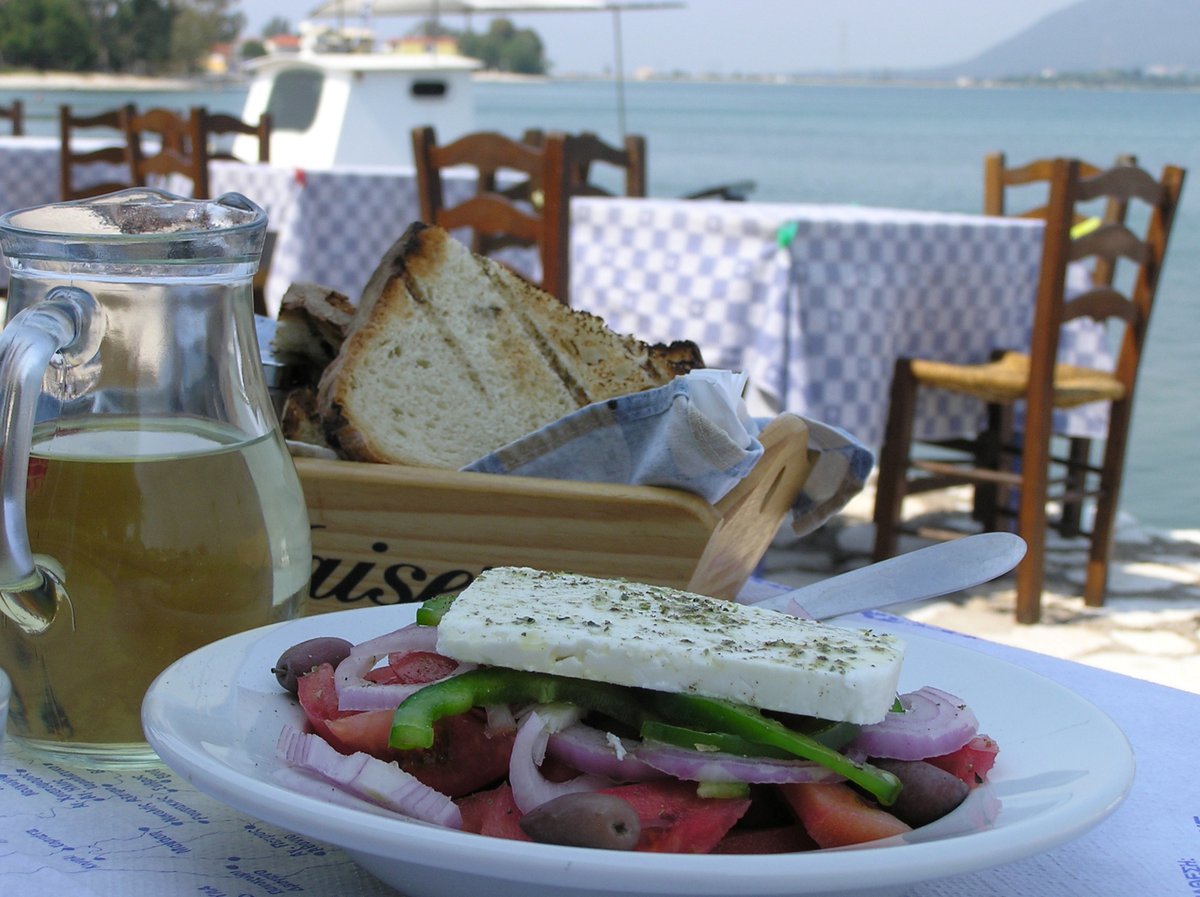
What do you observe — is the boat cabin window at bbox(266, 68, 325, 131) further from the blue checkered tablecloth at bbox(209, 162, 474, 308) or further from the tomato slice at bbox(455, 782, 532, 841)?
the tomato slice at bbox(455, 782, 532, 841)

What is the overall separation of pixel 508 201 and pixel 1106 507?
1.83 m

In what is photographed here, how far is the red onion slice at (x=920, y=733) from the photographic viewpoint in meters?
0.55

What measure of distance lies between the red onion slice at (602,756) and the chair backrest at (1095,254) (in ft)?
9.32

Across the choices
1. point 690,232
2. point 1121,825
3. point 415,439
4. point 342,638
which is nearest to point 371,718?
point 342,638

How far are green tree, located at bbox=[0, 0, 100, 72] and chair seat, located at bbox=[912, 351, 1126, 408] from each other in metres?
37.4

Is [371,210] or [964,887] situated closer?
[964,887]

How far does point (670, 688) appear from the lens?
20.8 inches

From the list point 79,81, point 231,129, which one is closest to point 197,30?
point 79,81

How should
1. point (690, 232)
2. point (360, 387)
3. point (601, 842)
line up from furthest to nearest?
1. point (690, 232)
2. point (360, 387)
3. point (601, 842)

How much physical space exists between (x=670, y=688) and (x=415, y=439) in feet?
1.96

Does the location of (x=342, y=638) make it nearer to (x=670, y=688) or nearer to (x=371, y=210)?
(x=670, y=688)

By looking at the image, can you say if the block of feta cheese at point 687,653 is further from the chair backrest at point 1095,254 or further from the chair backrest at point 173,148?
the chair backrest at point 173,148

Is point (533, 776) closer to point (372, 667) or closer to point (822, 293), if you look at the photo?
point (372, 667)

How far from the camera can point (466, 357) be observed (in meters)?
1.19
